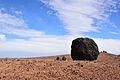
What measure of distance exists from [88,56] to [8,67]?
9243mm

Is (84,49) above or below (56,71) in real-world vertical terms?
above

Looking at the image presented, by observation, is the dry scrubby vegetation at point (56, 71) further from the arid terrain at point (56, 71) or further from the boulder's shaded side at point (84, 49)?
the boulder's shaded side at point (84, 49)

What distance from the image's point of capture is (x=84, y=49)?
29766 millimetres

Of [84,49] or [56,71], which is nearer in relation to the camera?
[56,71]

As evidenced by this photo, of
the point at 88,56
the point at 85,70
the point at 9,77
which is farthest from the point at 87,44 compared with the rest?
the point at 9,77

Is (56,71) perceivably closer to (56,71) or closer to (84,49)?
(56,71)

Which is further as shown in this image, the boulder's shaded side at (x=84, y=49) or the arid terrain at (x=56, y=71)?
the boulder's shaded side at (x=84, y=49)

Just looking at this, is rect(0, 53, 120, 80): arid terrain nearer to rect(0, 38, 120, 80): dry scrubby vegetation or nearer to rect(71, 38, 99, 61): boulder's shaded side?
rect(0, 38, 120, 80): dry scrubby vegetation

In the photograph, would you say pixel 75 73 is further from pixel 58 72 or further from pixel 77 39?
pixel 77 39

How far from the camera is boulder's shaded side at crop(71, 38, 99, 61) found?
29672 millimetres

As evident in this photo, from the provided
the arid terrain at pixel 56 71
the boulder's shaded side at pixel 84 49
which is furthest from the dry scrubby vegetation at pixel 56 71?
the boulder's shaded side at pixel 84 49

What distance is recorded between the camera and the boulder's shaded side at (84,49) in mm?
29672

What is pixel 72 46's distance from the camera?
30625mm

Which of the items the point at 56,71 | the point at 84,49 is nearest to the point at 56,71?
the point at 56,71
